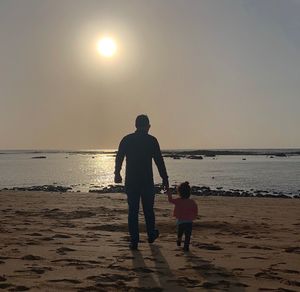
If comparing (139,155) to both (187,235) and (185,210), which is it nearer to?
(185,210)

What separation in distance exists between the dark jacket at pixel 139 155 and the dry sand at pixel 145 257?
1.20 m

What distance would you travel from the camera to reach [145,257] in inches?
262

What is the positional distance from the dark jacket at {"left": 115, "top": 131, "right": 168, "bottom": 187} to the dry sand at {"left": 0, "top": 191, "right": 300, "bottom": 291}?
1205mm

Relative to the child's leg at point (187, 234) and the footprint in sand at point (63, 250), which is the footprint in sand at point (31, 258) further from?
the child's leg at point (187, 234)

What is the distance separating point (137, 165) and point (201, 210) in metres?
7.14

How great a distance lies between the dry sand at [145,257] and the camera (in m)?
5.19

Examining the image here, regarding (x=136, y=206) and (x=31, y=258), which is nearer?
(x=31, y=258)

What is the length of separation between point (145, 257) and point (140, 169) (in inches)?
61.2

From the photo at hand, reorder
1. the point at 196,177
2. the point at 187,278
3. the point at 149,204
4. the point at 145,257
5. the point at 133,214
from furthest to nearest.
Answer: the point at 196,177, the point at 149,204, the point at 133,214, the point at 145,257, the point at 187,278

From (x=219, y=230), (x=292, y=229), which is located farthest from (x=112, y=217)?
(x=292, y=229)

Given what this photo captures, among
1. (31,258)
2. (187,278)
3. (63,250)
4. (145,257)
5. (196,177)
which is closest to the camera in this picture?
(187,278)

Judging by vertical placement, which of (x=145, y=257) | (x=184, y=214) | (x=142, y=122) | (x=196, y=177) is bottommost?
(x=196, y=177)

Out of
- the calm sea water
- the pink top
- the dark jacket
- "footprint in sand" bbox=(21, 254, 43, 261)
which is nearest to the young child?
the pink top

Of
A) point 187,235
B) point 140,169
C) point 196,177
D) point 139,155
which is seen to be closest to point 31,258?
point 140,169
